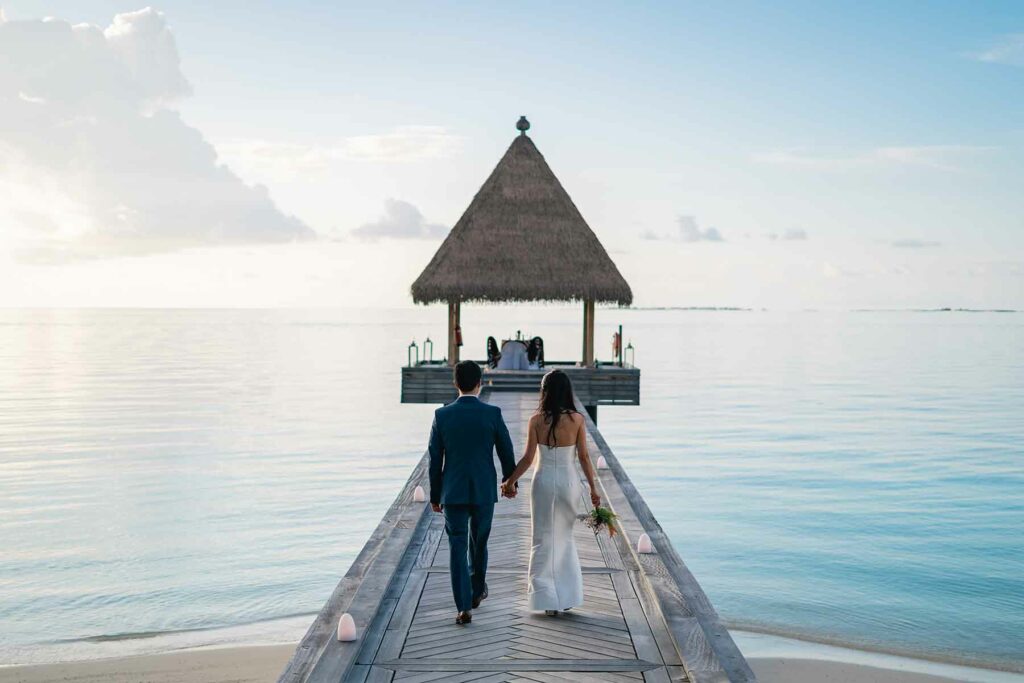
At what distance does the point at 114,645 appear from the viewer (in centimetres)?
1059

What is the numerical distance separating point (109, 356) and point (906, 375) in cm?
4857

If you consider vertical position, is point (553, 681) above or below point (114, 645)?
above

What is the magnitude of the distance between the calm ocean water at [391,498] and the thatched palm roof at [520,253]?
14.2 feet

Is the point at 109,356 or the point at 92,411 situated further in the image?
the point at 109,356

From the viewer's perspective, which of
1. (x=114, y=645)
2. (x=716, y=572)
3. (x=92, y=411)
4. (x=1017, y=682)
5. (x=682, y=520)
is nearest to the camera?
(x=1017, y=682)

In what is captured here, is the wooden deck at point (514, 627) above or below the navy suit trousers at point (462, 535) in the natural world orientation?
below

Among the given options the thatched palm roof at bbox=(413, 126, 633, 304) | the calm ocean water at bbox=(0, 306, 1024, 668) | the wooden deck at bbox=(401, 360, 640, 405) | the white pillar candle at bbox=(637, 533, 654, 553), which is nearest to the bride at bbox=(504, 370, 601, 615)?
the white pillar candle at bbox=(637, 533, 654, 553)

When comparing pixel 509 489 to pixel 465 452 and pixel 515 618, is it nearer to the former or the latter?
pixel 465 452

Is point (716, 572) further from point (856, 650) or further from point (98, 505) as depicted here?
point (98, 505)

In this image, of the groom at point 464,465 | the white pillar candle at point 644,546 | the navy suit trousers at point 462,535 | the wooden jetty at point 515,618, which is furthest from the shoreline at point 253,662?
the groom at point 464,465

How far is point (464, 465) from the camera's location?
5805 millimetres

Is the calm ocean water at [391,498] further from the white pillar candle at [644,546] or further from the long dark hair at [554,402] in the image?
the long dark hair at [554,402]

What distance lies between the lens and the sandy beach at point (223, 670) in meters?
9.26

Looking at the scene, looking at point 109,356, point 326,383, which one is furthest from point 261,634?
point 109,356
